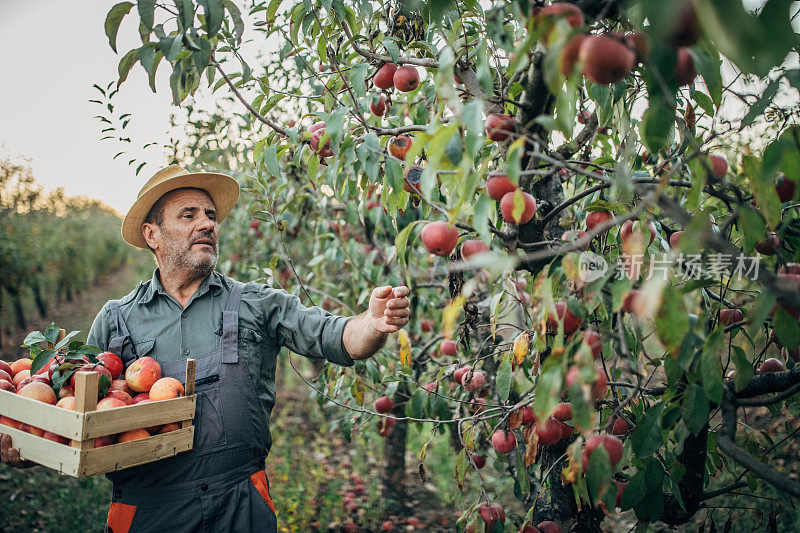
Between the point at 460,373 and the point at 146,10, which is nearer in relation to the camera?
the point at 146,10

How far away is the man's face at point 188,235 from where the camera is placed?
6.75ft

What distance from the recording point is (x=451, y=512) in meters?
3.69

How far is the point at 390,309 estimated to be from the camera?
1676 mm

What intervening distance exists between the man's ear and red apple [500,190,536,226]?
1689 millimetres

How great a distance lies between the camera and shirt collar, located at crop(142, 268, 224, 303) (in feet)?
6.70

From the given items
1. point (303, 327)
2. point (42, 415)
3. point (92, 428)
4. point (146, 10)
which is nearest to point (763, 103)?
point (146, 10)

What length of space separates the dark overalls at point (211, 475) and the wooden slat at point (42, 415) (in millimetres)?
360

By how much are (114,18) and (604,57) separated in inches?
47.1

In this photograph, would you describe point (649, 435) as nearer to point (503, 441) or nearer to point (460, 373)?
point (503, 441)

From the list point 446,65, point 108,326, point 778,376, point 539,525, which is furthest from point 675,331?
point 108,326

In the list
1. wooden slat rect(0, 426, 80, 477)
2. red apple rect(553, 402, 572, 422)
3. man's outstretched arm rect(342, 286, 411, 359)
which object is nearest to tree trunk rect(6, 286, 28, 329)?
wooden slat rect(0, 426, 80, 477)

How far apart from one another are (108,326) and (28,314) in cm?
1434

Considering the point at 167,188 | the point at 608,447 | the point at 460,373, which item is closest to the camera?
the point at 608,447

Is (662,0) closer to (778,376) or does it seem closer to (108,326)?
(778,376)
